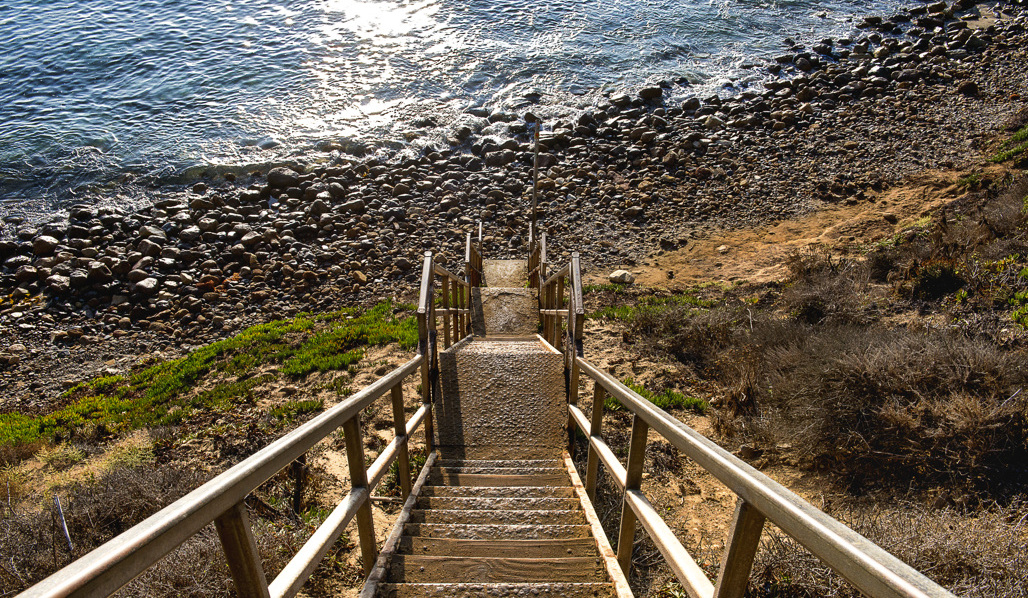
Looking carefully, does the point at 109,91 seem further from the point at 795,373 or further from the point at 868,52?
the point at 868,52

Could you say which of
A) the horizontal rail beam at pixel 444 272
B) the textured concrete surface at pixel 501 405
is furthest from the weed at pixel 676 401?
the horizontal rail beam at pixel 444 272

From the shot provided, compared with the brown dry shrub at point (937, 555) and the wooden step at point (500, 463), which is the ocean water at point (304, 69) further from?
the brown dry shrub at point (937, 555)

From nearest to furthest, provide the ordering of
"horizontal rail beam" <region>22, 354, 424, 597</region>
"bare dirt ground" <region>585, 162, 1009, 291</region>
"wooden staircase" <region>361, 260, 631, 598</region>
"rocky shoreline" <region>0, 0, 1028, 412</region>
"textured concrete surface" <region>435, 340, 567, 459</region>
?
"horizontal rail beam" <region>22, 354, 424, 597</region> → "wooden staircase" <region>361, 260, 631, 598</region> → "textured concrete surface" <region>435, 340, 567, 459</region> → "bare dirt ground" <region>585, 162, 1009, 291</region> → "rocky shoreline" <region>0, 0, 1028, 412</region>

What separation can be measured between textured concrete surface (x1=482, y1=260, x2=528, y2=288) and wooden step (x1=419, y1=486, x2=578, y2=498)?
346 inches

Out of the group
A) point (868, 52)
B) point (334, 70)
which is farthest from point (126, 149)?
point (868, 52)

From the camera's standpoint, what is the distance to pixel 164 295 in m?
12.9

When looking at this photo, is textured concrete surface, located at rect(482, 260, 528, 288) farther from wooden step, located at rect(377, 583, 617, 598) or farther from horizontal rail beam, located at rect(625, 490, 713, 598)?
horizontal rail beam, located at rect(625, 490, 713, 598)

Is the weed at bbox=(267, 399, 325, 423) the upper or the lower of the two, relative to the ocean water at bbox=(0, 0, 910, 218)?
lower

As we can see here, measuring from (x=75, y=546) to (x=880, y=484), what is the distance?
6317 mm

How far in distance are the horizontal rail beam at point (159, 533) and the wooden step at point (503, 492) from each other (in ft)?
7.77

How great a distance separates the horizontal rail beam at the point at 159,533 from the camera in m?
0.89

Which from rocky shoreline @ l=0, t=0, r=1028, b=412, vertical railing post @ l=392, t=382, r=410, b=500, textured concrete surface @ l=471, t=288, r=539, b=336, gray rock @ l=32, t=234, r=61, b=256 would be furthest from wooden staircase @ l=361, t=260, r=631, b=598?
gray rock @ l=32, t=234, r=61, b=256

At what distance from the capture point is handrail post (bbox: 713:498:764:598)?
1.47m

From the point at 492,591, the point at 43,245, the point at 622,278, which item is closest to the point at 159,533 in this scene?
the point at 492,591
